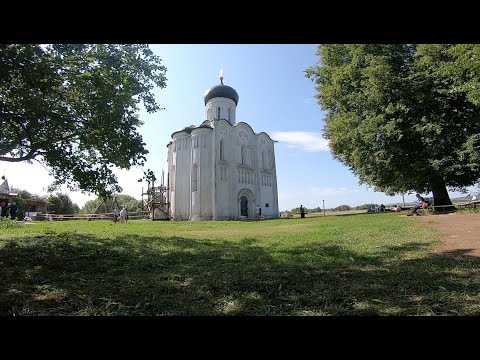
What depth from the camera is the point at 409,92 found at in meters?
19.5

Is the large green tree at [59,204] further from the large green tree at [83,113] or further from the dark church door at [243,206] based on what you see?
the large green tree at [83,113]

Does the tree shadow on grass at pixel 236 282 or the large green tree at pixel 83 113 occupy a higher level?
the large green tree at pixel 83 113

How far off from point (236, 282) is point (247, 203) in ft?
118

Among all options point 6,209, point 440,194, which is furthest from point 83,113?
point 440,194

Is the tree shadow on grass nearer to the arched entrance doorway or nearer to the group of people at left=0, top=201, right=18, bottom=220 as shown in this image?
the group of people at left=0, top=201, right=18, bottom=220

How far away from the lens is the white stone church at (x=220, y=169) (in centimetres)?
3662

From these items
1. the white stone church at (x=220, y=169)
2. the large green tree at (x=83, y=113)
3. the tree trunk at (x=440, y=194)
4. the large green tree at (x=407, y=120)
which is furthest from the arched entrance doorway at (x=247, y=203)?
the large green tree at (x=83, y=113)

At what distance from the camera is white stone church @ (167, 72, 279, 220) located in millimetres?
36625

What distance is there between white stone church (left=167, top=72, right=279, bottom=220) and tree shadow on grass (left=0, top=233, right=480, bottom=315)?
29.3 m

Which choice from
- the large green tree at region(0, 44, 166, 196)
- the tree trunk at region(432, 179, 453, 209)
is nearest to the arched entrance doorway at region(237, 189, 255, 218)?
the tree trunk at region(432, 179, 453, 209)

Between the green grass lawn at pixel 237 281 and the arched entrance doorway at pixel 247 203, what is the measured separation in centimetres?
3184
